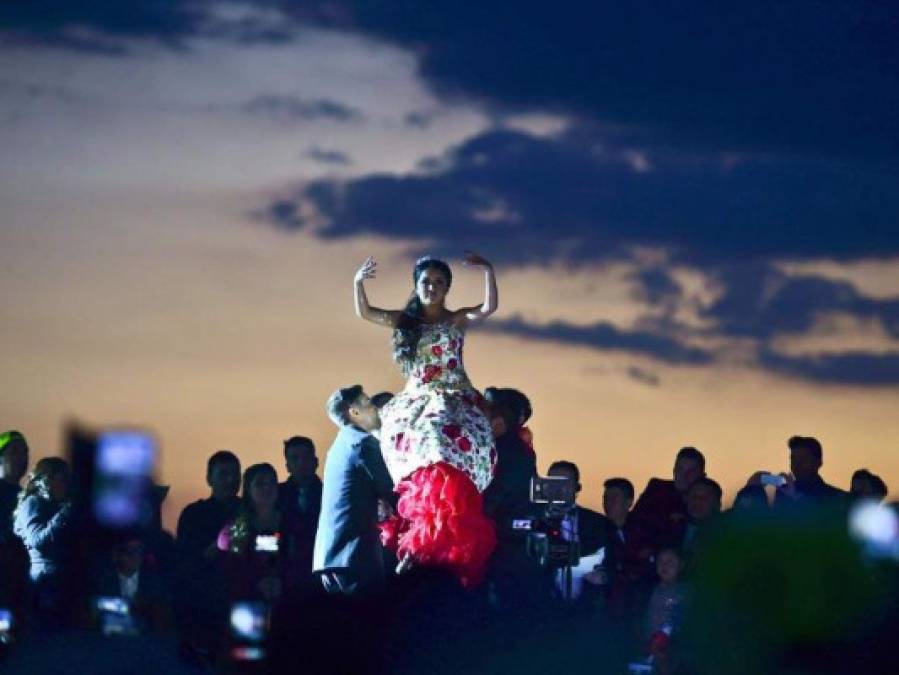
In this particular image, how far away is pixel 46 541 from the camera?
47.0 ft

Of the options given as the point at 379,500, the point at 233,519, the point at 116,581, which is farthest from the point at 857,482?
the point at 116,581

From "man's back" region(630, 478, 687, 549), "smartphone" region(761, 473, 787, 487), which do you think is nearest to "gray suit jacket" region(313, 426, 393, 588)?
"man's back" region(630, 478, 687, 549)

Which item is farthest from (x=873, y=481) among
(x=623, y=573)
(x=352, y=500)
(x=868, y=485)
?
(x=352, y=500)

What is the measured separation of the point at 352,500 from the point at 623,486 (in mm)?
2462

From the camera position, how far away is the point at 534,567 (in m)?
13.4

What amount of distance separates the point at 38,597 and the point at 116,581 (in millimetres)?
564

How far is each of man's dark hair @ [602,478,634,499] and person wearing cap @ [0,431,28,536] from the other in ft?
14.4

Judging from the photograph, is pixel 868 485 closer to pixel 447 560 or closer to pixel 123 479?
pixel 447 560

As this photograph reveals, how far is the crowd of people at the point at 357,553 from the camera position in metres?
13.3

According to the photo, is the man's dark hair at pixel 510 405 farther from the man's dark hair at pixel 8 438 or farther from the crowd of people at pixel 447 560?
the man's dark hair at pixel 8 438

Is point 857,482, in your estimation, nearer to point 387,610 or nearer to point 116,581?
point 387,610

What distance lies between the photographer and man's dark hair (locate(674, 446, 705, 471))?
14589mm

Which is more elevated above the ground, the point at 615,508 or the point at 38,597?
the point at 615,508

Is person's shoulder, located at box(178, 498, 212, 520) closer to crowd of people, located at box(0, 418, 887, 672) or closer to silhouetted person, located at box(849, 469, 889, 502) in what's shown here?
crowd of people, located at box(0, 418, 887, 672)
